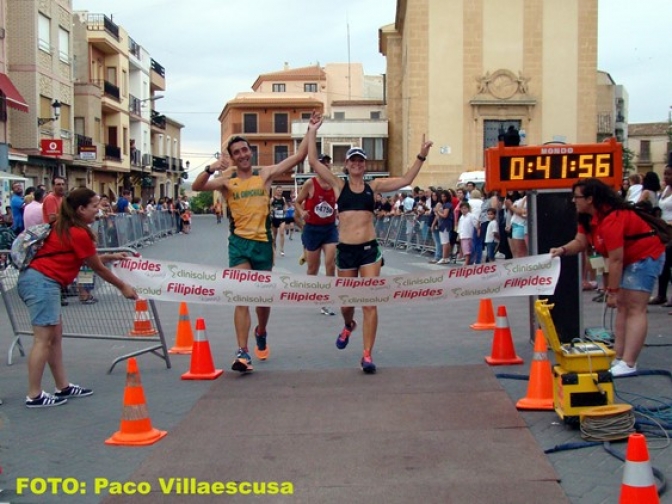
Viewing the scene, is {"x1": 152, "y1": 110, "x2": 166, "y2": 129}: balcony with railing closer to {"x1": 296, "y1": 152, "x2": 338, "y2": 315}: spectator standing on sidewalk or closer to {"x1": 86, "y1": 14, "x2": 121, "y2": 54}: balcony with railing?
{"x1": 86, "y1": 14, "x2": 121, "y2": 54}: balcony with railing

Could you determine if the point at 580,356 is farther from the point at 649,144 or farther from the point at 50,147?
the point at 649,144

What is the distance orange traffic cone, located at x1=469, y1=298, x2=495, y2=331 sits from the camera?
10383 mm

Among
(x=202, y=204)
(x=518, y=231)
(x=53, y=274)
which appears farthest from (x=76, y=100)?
(x=202, y=204)

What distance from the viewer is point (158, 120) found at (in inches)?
2859

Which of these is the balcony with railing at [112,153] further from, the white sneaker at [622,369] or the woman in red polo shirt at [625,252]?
the white sneaker at [622,369]

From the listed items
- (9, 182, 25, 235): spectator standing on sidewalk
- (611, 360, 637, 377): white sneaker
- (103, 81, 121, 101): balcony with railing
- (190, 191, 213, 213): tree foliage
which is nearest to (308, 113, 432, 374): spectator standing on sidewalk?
(611, 360, 637, 377): white sneaker

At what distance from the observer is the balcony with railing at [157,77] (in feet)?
230

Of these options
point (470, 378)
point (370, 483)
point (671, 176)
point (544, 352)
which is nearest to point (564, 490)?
point (370, 483)

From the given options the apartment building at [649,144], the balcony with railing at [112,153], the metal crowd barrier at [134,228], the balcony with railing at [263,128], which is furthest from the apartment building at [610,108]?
the balcony with railing at [263,128]

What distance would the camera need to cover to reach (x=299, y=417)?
6.51 metres

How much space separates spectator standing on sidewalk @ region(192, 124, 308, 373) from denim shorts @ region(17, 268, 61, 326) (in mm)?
1727

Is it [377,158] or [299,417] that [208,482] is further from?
[377,158]

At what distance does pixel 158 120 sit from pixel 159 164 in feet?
12.8

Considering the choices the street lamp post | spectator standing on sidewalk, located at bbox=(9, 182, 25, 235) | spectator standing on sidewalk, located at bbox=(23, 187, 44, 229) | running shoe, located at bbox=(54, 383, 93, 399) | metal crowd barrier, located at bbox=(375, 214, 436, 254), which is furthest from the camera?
the street lamp post
